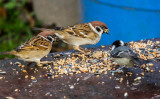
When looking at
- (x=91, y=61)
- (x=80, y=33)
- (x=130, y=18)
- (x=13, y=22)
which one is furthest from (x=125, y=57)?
(x=13, y=22)

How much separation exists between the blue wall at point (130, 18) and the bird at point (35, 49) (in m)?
1.32

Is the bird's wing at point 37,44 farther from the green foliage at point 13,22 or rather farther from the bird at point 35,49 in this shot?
the green foliage at point 13,22

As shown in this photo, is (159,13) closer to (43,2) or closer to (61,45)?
(61,45)

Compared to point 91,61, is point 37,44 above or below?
above

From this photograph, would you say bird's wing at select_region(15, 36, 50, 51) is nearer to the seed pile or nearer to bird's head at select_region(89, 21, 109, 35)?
the seed pile

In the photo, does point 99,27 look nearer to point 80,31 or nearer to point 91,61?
point 80,31

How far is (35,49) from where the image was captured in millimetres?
4242

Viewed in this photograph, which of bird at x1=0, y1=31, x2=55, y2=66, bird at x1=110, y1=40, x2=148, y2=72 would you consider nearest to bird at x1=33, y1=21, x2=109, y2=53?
bird at x1=0, y1=31, x2=55, y2=66

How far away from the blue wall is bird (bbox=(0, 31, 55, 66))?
1.32m

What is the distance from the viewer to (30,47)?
4215 millimetres

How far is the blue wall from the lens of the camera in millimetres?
5473

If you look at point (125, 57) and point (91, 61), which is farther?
point (91, 61)

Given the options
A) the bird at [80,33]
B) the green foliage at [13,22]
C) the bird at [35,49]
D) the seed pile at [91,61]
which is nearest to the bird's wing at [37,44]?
the bird at [35,49]

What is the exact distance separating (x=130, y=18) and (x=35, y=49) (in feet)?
6.61
